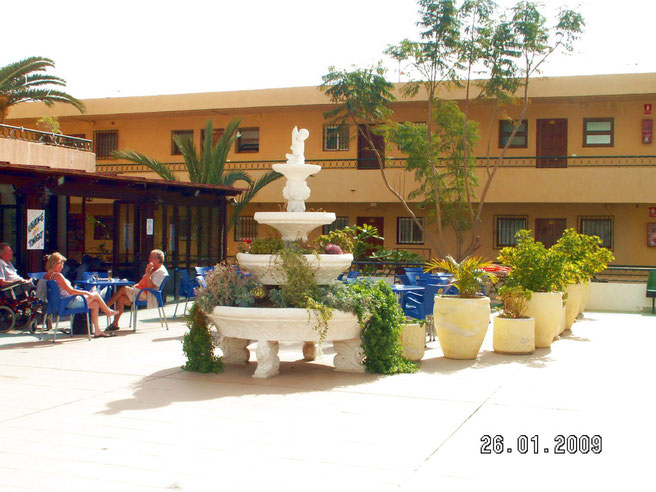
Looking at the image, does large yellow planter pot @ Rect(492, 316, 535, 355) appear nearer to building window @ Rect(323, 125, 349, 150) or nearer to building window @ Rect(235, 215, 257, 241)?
building window @ Rect(323, 125, 349, 150)

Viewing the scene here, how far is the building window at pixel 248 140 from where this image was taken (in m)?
27.9

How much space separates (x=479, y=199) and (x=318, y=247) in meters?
15.8

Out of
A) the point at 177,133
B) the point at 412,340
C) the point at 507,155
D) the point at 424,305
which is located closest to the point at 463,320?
the point at 412,340

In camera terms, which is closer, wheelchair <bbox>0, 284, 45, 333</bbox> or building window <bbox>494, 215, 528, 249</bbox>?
wheelchair <bbox>0, 284, 45, 333</bbox>

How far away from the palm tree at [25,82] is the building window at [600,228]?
1737 cm

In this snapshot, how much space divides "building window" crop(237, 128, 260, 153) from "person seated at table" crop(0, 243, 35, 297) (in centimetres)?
1653

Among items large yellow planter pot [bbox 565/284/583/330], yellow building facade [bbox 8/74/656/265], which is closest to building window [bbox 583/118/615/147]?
yellow building facade [bbox 8/74/656/265]

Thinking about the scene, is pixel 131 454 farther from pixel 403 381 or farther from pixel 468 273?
pixel 468 273

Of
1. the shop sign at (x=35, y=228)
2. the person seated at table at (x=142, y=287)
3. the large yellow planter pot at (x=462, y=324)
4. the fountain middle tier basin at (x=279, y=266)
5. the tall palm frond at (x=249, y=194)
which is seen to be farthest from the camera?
the tall palm frond at (x=249, y=194)

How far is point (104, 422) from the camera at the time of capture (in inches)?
243

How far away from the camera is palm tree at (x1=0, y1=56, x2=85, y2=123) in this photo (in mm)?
21688

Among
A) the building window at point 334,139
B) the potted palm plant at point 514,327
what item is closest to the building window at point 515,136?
the building window at point 334,139

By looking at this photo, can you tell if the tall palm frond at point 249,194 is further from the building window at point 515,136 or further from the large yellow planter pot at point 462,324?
the large yellow planter pot at point 462,324

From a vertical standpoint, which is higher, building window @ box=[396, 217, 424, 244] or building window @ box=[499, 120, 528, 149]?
building window @ box=[499, 120, 528, 149]
